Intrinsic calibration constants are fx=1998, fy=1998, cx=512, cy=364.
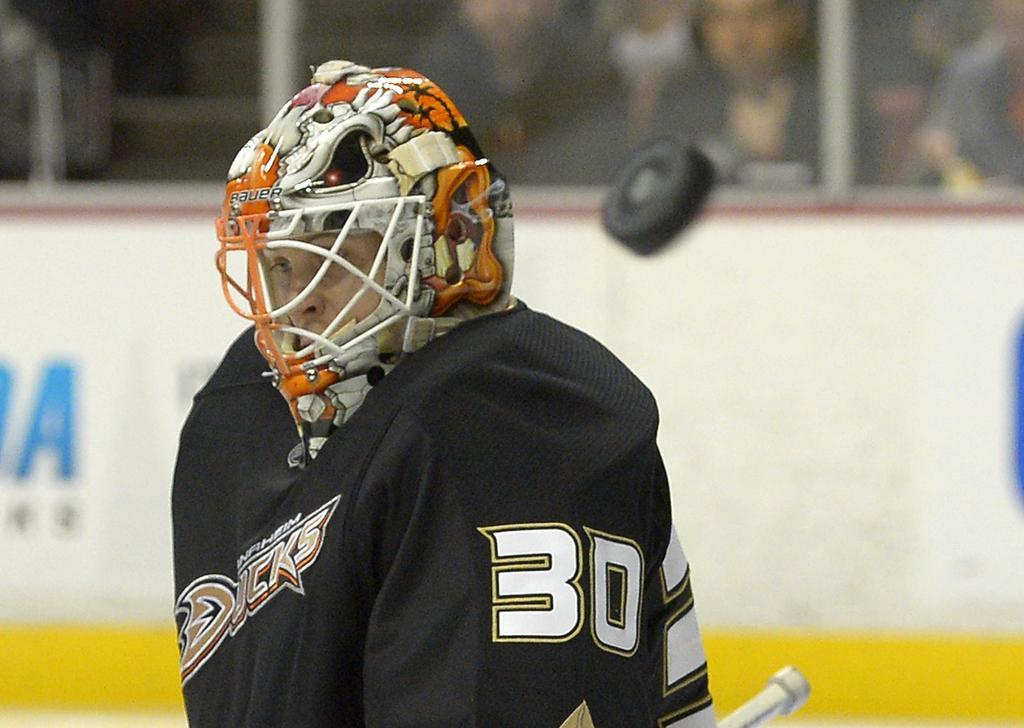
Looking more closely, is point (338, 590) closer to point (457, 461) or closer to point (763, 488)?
point (457, 461)

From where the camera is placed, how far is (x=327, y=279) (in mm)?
1265

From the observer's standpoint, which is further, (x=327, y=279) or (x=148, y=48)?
(x=148, y=48)

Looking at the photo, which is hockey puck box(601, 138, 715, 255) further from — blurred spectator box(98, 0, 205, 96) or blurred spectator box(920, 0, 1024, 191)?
blurred spectator box(98, 0, 205, 96)

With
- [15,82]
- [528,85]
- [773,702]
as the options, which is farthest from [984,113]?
[773,702]

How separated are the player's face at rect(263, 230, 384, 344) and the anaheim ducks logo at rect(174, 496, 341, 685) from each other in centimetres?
13

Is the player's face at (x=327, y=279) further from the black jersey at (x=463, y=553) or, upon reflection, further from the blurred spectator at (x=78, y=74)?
the blurred spectator at (x=78, y=74)

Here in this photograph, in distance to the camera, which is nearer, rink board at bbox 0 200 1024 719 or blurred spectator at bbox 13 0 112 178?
rink board at bbox 0 200 1024 719

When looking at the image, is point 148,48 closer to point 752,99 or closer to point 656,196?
point 752,99

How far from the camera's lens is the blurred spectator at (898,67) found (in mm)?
3672

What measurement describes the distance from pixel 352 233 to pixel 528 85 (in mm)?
2550

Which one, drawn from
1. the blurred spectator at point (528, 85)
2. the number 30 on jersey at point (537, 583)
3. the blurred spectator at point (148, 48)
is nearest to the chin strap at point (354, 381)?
the number 30 on jersey at point (537, 583)

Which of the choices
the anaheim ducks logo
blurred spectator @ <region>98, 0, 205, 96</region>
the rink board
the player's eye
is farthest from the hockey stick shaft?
blurred spectator @ <region>98, 0, 205, 96</region>

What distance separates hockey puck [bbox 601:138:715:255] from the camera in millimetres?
2422

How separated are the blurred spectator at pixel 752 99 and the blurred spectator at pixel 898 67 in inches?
3.8
